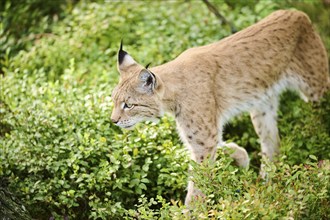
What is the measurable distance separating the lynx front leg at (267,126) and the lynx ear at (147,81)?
161cm

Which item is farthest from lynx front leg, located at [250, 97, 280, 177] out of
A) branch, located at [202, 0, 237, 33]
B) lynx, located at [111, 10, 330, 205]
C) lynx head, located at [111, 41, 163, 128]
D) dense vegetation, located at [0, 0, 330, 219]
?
branch, located at [202, 0, 237, 33]

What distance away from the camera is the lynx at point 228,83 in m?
6.15

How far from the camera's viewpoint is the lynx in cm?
615

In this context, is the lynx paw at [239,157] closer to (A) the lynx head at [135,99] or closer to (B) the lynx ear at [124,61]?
(A) the lynx head at [135,99]

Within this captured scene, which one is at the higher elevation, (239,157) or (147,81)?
(147,81)

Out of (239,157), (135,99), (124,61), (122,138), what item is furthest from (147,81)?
(239,157)

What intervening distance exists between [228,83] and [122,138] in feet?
3.77

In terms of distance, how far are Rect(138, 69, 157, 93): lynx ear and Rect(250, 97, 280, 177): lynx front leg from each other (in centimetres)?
161

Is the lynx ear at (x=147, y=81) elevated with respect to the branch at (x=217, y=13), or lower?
elevated

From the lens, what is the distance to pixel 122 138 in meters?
6.42

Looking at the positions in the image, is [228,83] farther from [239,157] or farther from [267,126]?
[267,126]

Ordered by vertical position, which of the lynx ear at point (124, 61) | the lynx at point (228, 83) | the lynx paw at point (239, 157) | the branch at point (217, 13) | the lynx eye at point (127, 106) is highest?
the lynx ear at point (124, 61)

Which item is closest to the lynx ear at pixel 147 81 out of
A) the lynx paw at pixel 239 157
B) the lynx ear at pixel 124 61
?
the lynx ear at pixel 124 61

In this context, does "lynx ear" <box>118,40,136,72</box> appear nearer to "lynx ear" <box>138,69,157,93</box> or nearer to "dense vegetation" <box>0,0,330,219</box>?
"lynx ear" <box>138,69,157,93</box>
